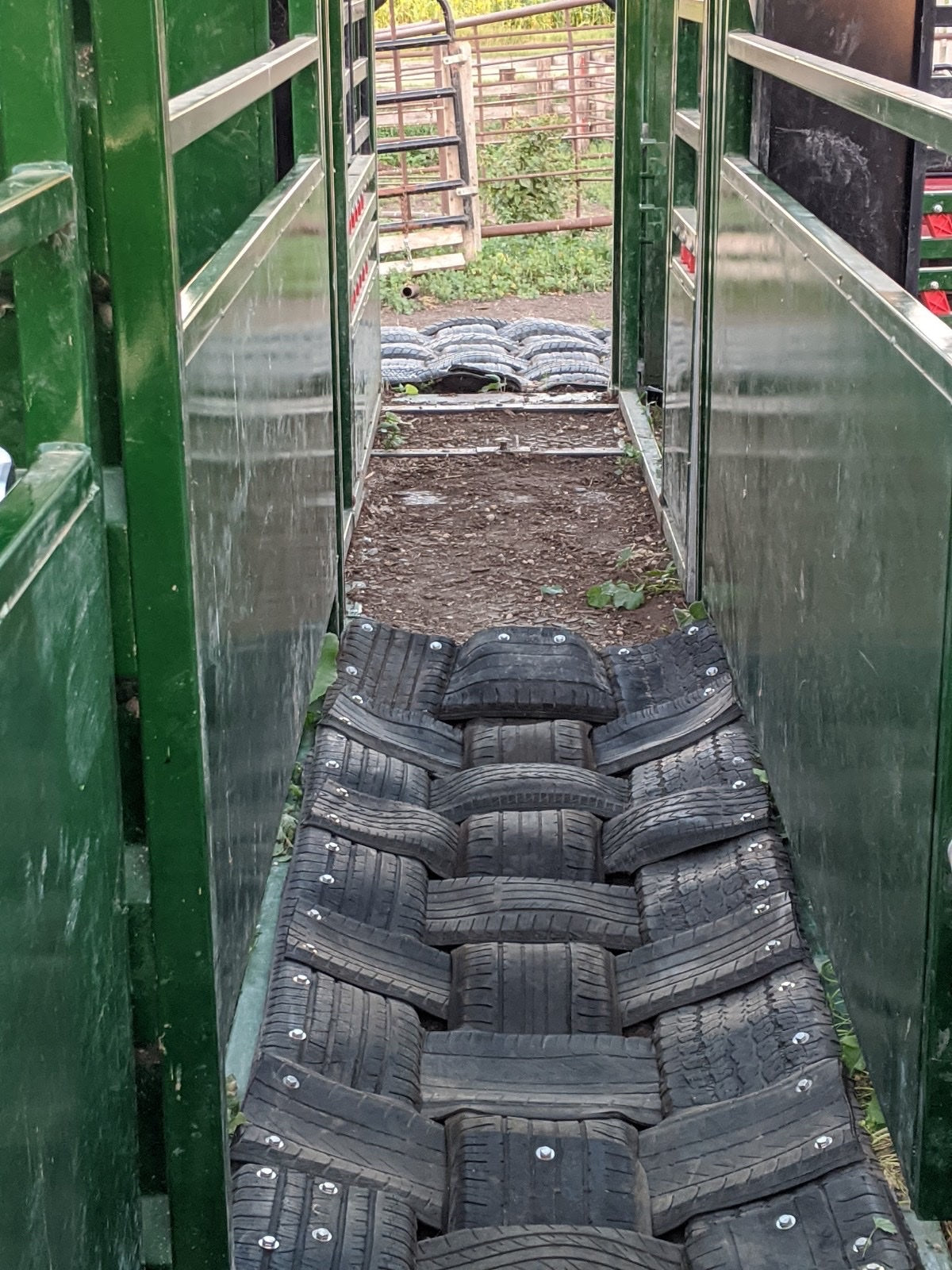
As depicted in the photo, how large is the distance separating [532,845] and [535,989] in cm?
62

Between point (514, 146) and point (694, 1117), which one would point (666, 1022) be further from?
point (514, 146)

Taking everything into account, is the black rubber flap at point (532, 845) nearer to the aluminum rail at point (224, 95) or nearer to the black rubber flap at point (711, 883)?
the black rubber flap at point (711, 883)

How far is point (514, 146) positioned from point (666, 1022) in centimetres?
1471

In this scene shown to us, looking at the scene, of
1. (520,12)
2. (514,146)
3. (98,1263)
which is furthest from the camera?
(514,146)

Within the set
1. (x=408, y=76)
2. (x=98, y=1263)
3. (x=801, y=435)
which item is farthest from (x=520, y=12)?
(x=98, y=1263)

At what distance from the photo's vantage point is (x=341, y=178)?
560 centimetres

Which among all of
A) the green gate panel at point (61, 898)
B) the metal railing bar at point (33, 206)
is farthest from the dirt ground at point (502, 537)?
the metal railing bar at point (33, 206)

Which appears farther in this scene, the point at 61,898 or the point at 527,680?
the point at 527,680

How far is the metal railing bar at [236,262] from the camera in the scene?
2309mm

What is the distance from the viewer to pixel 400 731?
440cm

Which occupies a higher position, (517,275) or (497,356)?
(497,356)

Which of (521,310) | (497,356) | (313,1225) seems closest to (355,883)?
(313,1225)

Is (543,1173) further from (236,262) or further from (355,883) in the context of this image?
(236,262)

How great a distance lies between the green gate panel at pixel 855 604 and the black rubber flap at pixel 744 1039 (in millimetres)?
116
